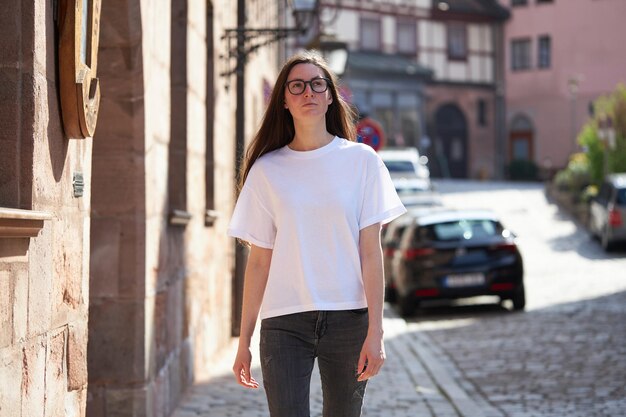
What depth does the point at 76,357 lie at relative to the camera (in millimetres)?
5328

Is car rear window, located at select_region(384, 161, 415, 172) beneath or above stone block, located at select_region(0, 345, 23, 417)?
above

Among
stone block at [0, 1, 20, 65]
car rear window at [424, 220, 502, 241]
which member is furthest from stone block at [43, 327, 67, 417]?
car rear window at [424, 220, 502, 241]

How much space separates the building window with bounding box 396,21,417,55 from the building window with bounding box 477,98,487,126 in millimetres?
4929

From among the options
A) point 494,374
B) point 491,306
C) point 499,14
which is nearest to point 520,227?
point 491,306

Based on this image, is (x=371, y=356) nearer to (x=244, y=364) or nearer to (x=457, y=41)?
(x=244, y=364)

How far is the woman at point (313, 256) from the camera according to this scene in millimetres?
4348

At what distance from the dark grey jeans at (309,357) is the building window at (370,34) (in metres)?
48.8

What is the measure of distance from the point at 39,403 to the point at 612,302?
13.3 meters

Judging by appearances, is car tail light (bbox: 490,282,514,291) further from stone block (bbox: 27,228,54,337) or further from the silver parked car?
stone block (bbox: 27,228,54,337)

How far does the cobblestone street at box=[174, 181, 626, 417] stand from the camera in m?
8.77

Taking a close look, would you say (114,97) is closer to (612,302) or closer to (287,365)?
(287,365)

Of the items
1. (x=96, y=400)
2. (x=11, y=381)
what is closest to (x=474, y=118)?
(x=96, y=400)

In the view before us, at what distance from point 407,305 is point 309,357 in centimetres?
1229

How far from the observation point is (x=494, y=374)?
35.3ft
